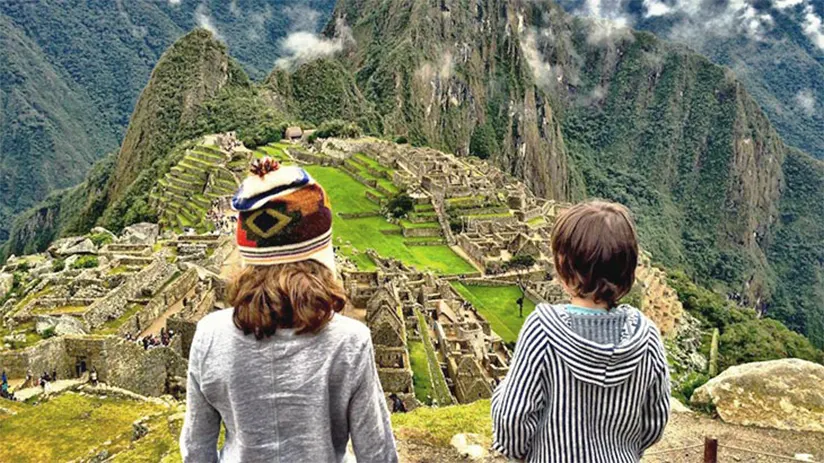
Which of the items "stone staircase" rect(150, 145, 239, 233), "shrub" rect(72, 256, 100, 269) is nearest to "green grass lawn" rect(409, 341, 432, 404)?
"shrub" rect(72, 256, 100, 269)

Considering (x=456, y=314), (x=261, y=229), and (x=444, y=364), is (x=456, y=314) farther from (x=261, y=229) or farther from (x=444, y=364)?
(x=261, y=229)

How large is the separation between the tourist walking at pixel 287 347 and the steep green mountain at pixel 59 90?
381 ft

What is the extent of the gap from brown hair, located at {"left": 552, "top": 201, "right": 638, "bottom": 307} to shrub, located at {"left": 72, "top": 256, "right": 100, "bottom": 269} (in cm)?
2086

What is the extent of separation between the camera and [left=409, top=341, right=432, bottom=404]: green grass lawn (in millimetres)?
16344

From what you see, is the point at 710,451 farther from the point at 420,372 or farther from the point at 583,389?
the point at 420,372

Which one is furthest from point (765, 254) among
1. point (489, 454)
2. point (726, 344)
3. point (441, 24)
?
point (489, 454)

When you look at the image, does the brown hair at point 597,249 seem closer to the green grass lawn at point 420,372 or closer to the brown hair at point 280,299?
the brown hair at point 280,299

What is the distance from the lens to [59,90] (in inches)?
6294

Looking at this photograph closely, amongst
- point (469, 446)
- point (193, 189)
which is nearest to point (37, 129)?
point (193, 189)

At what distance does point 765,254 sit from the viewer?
16400 cm

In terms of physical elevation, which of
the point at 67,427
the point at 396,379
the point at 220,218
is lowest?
the point at 220,218

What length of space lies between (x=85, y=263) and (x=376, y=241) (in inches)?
911

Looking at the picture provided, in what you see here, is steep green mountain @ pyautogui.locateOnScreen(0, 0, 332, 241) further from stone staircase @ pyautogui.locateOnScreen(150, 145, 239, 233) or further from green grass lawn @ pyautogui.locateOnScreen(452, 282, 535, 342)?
green grass lawn @ pyautogui.locateOnScreen(452, 282, 535, 342)

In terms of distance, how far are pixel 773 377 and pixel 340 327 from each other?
260 inches
